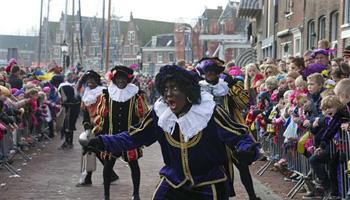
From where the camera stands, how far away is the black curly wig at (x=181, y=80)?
18.2 ft

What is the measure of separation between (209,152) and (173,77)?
2.12ft

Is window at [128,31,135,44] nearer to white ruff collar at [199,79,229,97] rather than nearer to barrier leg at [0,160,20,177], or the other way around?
barrier leg at [0,160,20,177]

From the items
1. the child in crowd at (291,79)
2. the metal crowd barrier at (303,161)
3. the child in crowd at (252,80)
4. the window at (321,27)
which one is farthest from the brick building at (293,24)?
the child in crowd at (291,79)

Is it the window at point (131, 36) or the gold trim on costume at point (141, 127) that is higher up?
the window at point (131, 36)

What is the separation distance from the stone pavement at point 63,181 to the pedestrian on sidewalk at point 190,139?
414cm

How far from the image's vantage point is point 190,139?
18.2 feet

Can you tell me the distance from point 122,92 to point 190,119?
3.89 meters

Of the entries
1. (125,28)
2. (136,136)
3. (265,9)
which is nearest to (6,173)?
(136,136)

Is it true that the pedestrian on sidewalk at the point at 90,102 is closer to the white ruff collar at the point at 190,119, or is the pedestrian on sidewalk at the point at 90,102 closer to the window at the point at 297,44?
the white ruff collar at the point at 190,119

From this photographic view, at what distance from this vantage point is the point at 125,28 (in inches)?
4210

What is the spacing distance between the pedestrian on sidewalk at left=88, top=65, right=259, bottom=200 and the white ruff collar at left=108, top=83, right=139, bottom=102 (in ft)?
11.8

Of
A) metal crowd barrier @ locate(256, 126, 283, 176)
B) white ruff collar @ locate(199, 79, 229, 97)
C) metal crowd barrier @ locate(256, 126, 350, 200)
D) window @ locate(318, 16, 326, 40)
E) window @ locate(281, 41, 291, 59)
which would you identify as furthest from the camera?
window @ locate(281, 41, 291, 59)

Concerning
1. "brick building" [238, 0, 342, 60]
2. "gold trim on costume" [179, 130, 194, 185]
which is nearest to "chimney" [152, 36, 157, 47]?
"brick building" [238, 0, 342, 60]

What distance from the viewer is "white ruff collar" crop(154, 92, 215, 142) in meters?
5.52
